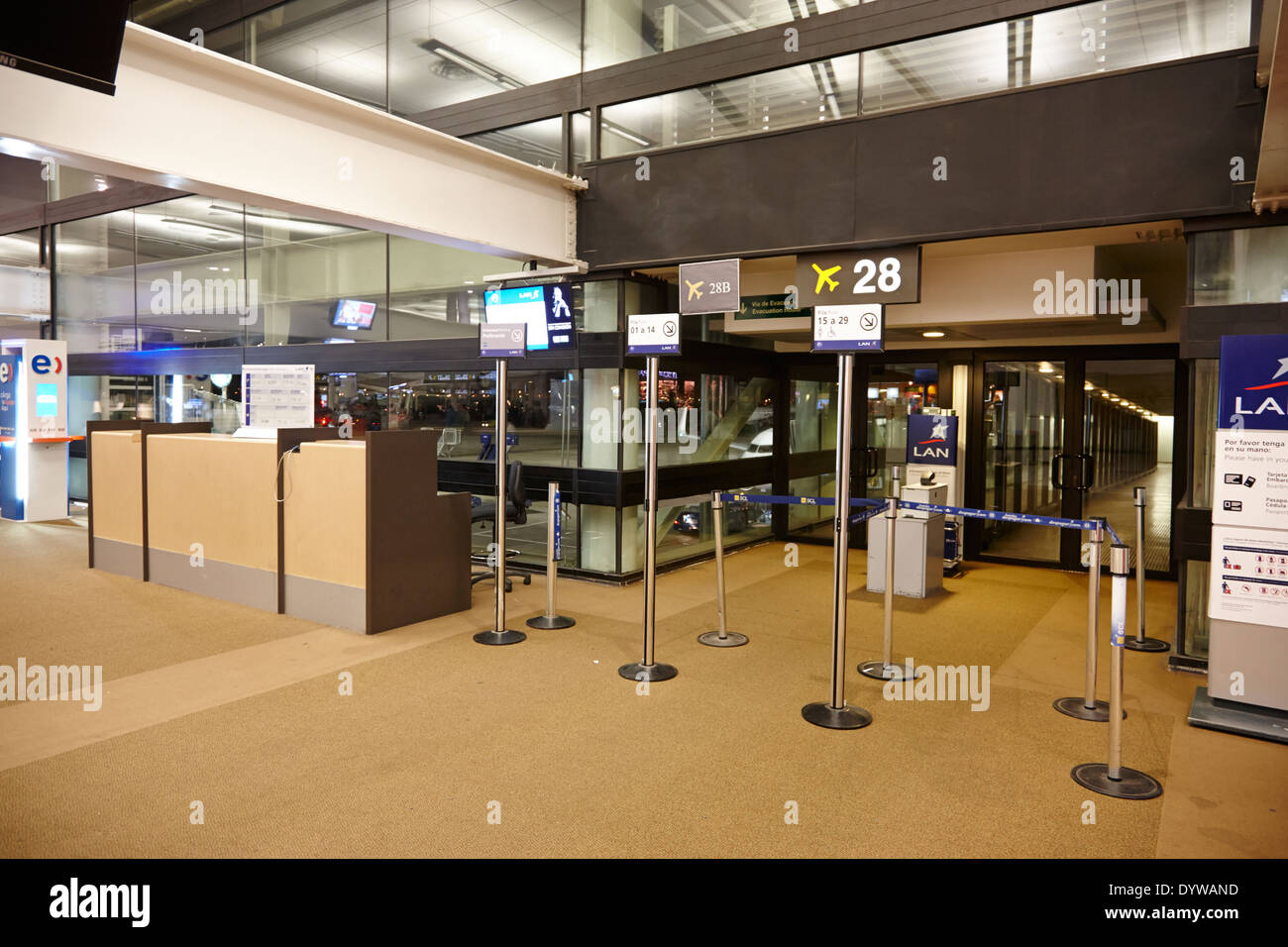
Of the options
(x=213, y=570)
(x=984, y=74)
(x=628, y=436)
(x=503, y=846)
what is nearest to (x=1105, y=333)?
(x=984, y=74)

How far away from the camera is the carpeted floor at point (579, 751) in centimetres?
316

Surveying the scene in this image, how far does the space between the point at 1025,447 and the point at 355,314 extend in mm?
7503

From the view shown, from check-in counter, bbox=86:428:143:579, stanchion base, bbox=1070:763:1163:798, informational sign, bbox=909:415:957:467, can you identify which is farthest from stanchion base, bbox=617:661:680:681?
check-in counter, bbox=86:428:143:579

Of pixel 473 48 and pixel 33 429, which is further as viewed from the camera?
pixel 33 429

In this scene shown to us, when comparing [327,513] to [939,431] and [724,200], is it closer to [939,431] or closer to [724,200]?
[724,200]

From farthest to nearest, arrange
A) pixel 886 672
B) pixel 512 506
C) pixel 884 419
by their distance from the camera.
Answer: pixel 884 419 → pixel 512 506 → pixel 886 672

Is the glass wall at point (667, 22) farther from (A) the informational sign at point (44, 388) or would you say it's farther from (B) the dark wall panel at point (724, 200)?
(A) the informational sign at point (44, 388)

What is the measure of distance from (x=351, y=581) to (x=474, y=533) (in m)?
3.13

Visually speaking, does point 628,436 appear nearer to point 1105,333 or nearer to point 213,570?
point 213,570

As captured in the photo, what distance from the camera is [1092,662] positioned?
4.47m

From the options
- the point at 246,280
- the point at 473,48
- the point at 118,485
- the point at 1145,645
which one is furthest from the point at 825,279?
the point at 246,280

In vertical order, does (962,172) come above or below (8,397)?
above

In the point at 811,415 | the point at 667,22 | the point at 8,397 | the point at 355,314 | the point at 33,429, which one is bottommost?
the point at 33,429

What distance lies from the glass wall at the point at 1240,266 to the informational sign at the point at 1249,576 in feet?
4.87
